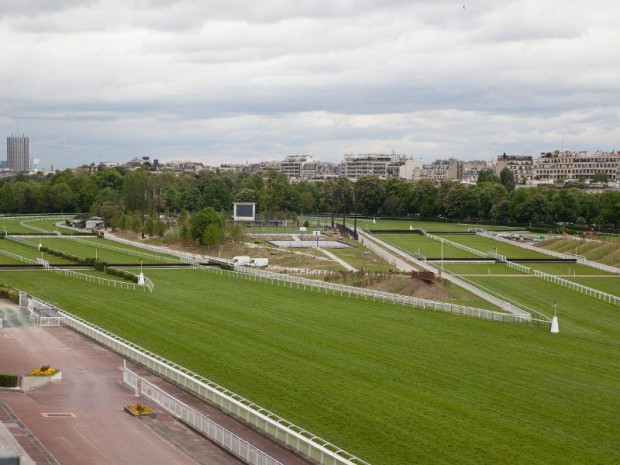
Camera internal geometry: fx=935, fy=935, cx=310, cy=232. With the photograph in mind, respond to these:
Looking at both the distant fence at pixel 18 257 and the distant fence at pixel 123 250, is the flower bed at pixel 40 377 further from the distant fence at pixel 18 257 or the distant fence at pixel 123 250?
the distant fence at pixel 123 250

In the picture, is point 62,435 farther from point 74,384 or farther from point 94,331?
point 94,331

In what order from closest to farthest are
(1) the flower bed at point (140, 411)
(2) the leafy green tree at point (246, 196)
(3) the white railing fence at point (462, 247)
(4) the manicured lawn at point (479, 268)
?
1. (1) the flower bed at point (140, 411)
2. (4) the manicured lawn at point (479, 268)
3. (3) the white railing fence at point (462, 247)
4. (2) the leafy green tree at point (246, 196)

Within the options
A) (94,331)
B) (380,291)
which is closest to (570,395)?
(94,331)

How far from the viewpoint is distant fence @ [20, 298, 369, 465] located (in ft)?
80.0

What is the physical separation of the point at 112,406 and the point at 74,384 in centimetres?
340

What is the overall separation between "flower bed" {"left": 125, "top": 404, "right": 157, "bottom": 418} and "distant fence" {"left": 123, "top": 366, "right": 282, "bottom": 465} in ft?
2.17

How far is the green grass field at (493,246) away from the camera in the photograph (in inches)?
3612

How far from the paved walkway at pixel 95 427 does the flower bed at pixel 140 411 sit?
21 centimetres

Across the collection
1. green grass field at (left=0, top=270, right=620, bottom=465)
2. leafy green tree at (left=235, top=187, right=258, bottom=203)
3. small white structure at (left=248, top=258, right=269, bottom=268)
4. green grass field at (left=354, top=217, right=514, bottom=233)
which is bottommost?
green grass field at (left=0, top=270, right=620, bottom=465)

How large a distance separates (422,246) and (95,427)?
7737 cm

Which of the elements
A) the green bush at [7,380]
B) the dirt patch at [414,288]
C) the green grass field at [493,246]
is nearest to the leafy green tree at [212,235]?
the green grass field at [493,246]

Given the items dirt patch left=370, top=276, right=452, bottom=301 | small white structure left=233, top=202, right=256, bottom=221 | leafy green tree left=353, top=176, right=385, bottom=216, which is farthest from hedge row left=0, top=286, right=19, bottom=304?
leafy green tree left=353, top=176, right=385, bottom=216

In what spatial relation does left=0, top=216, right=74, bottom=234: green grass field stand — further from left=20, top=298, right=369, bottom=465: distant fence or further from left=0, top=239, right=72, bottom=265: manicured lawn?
left=20, top=298, right=369, bottom=465: distant fence

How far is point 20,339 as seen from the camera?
4038 centimetres
